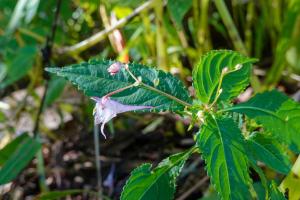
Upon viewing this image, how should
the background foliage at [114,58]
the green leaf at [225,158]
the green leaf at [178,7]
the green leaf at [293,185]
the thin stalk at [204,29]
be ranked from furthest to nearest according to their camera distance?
the thin stalk at [204,29], the background foliage at [114,58], the green leaf at [178,7], the green leaf at [293,185], the green leaf at [225,158]

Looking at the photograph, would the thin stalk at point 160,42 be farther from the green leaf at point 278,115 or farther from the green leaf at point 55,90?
Answer: the green leaf at point 278,115

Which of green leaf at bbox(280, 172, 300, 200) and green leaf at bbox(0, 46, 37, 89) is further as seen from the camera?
green leaf at bbox(0, 46, 37, 89)

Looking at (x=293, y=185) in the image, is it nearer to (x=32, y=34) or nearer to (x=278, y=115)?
(x=278, y=115)

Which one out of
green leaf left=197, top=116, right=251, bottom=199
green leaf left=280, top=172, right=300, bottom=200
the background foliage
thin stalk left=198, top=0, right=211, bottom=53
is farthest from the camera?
thin stalk left=198, top=0, right=211, bottom=53

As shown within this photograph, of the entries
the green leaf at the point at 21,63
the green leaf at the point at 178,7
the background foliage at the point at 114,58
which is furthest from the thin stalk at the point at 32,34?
the green leaf at the point at 178,7

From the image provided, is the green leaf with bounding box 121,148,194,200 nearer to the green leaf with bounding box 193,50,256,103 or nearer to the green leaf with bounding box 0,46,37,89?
the green leaf with bounding box 193,50,256,103

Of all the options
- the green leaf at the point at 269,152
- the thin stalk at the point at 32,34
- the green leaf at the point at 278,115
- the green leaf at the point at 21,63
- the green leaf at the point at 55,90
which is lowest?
the green leaf at the point at 269,152

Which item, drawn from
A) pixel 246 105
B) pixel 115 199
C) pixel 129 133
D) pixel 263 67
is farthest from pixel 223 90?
pixel 263 67

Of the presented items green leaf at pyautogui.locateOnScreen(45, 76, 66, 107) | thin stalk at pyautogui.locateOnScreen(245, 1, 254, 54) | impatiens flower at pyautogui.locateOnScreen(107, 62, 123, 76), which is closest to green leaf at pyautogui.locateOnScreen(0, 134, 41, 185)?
green leaf at pyautogui.locateOnScreen(45, 76, 66, 107)
